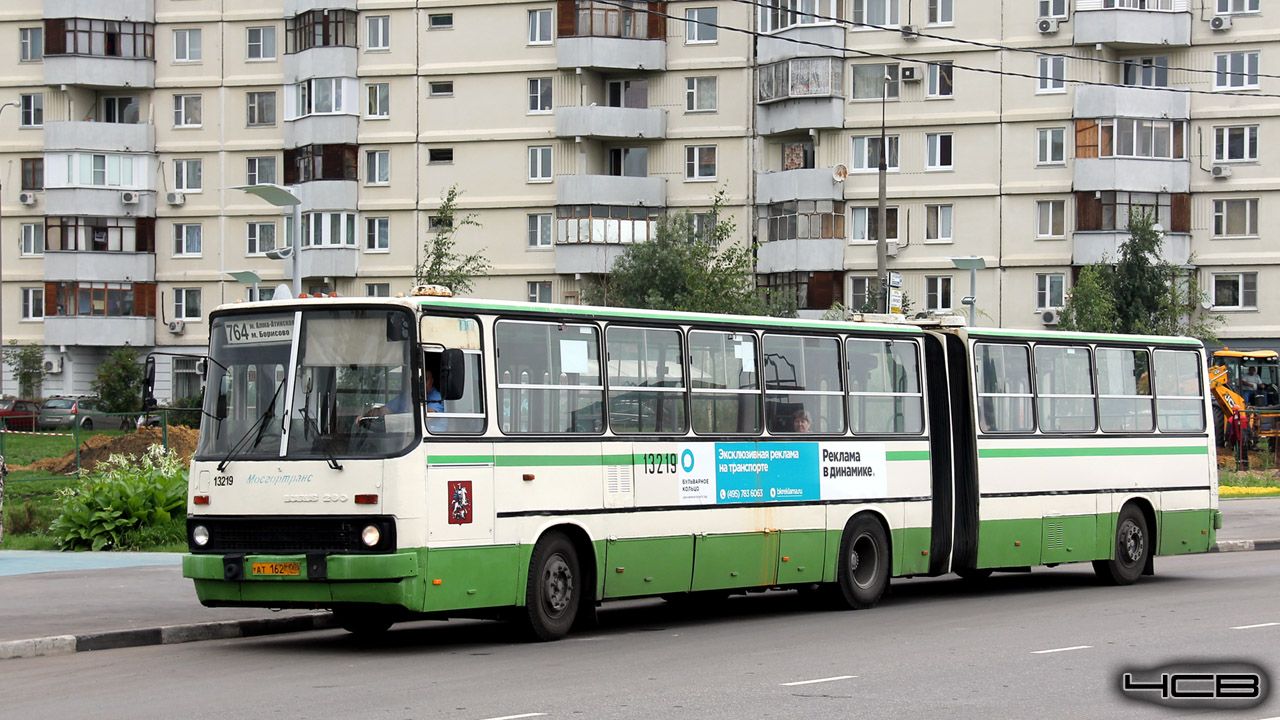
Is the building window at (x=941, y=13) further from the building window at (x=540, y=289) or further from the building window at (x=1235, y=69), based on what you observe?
→ the building window at (x=540, y=289)

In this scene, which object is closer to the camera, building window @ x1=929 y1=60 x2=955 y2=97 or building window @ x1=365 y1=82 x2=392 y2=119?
building window @ x1=929 y1=60 x2=955 y2=97

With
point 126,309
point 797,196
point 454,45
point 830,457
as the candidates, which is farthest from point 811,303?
point 830,457

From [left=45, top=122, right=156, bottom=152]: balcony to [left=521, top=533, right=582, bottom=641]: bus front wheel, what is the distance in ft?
187

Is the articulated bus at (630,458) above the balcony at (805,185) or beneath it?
beneath

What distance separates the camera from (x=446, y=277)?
1774 inches

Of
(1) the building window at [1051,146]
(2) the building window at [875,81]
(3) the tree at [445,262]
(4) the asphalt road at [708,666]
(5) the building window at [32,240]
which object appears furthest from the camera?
(5) the building window at [32,240]

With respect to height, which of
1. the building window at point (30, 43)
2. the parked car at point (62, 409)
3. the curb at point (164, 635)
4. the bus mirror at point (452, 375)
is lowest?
the curb at point (164, 635)

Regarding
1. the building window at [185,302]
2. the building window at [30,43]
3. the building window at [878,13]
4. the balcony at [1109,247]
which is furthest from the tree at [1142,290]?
the building window at [30,43]

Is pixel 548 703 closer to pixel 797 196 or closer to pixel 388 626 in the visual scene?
pixel 388 626

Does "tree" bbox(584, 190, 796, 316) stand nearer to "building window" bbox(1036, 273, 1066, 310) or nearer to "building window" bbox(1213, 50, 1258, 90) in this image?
"building window" bbox(1036, 273, 1066, 310)

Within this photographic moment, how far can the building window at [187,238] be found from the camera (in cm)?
6856

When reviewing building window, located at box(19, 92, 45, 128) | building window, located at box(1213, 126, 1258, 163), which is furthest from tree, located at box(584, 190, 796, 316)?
building window, located at box(19, 92, 45, 128)

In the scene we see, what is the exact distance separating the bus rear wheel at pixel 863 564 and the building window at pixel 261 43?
52880 mm

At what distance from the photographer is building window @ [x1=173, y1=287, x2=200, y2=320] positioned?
2697 inches
